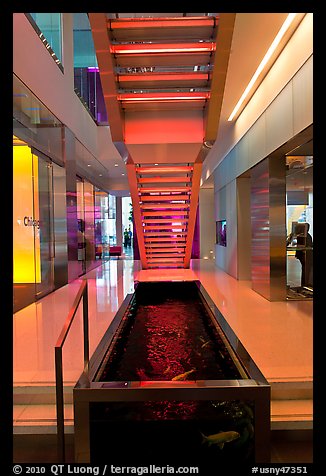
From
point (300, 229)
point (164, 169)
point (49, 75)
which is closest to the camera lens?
point (49, 75)

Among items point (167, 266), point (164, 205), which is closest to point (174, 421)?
point (164, 205)

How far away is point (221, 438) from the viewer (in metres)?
2.67

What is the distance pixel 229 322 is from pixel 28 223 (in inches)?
172

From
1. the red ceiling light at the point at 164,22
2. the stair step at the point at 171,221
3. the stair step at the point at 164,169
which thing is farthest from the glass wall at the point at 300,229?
the red ceiling light at the point at 164,22

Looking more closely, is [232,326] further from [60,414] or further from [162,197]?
[162,197]

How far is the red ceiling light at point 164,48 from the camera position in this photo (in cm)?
456

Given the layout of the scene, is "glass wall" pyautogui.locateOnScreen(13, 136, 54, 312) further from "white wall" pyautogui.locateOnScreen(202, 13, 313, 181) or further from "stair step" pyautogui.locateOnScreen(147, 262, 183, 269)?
"stair step" pyautogui.locateOnScreen(147, 262, 183, 269)

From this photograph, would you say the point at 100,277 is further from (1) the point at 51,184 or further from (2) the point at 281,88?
(2) the point at 281,88

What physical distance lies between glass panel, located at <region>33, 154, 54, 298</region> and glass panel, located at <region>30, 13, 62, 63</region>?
2.48m

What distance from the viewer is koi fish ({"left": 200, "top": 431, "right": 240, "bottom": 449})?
2.66 metres
